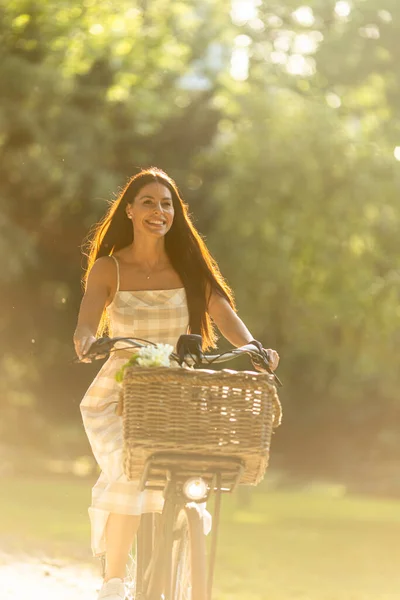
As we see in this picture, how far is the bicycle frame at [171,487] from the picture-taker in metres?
4.53

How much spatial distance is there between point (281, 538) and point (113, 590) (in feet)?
43.0

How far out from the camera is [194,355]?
4680mm

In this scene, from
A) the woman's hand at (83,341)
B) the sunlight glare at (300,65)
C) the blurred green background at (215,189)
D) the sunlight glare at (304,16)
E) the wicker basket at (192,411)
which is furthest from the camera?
the sunlight glare at (304,16)

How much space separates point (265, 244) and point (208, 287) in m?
16.9

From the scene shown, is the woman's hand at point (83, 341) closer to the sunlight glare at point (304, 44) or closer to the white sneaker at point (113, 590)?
the white sneaker at point (113, 590)

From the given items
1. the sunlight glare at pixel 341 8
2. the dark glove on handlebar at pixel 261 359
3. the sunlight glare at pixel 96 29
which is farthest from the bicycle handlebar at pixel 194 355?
the sunlight glare at pixel 341 8

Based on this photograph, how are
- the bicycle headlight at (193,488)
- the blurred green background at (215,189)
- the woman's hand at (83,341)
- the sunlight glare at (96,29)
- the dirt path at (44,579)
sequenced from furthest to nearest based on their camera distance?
the sunlight glare at (96,29) → the blurred green background at (215,189) → the dirt path at (44,579) → the woman's hand at (83,341) → the bicycle headlight at (193,488)

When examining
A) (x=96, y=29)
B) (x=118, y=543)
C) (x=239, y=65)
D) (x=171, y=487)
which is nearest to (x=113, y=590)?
(x=118, y=543)

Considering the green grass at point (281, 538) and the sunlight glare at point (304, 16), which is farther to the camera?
the sunlight glare at point (304, 16)

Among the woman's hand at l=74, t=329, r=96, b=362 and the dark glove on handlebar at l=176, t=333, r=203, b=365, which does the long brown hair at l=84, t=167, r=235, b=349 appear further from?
the dark glove on handlebar at l=176, t=333, r=203, b=365

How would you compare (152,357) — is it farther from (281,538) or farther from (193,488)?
(281,538)

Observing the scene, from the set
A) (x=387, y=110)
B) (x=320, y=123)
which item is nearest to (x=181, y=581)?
(x=320, y=123)

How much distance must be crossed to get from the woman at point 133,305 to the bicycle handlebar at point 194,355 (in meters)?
0.09

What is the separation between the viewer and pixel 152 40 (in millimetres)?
21047
